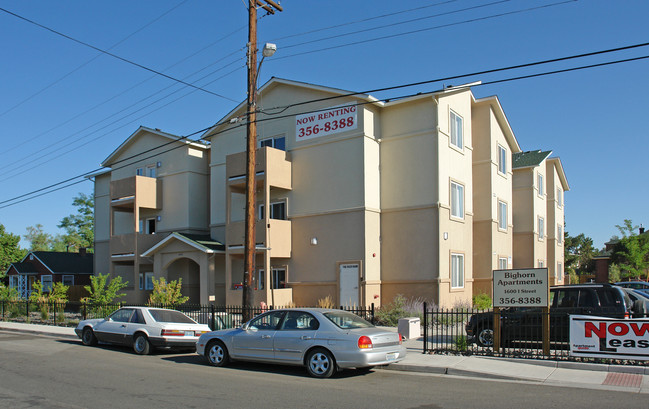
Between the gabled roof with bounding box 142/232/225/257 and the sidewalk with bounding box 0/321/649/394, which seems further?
the gabled roof with bounding box 142/232/225/257

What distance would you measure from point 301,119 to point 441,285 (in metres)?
9.65

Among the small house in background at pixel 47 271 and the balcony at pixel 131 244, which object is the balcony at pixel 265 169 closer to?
the balcony at pixel 131 244

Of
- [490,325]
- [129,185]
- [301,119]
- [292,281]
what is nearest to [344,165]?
[301,119]

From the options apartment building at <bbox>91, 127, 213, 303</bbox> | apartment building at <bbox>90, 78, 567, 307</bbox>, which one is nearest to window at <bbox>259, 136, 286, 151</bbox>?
apartment building at <bbox>90, 78, 567, 307</bbox>

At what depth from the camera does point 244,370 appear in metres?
12.4

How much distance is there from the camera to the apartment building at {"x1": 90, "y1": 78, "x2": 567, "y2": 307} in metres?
23.5

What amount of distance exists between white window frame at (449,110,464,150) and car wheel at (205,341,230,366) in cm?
1572

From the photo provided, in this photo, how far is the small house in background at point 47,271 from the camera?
138 ft

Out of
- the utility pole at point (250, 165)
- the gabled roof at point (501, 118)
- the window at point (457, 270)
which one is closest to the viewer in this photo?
the utility pole at point (250, 165)

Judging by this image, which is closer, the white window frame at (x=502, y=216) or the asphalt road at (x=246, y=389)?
the asphalt road at (x=246, y=389)

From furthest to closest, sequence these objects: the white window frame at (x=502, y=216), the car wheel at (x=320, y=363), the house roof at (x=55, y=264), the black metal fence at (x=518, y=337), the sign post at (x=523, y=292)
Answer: the house roof at (x=55, y=264) → the white window frame at (x=502, y=216) → the black metal fence at (x=518, y=337) → the sign post at (x=523, y=292) → the car wheel at (x=320, y=363)

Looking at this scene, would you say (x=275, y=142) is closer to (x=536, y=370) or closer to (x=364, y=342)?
(x=364, y=342)

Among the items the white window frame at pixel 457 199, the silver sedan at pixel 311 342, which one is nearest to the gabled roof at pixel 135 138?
the white window frame at pixel 457 199

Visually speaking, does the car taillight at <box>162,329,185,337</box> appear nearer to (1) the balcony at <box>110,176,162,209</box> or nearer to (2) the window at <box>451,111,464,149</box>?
(2) the window at <box>451,111,464,149</box>
